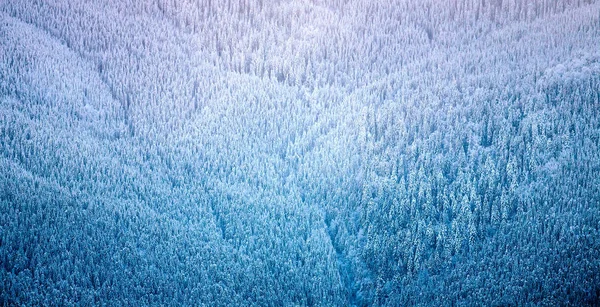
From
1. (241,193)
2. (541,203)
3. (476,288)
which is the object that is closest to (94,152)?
(241,193)

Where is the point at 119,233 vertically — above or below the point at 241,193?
below

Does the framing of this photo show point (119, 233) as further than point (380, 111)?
No

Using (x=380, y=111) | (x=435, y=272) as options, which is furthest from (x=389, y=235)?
(x=380, y=111)

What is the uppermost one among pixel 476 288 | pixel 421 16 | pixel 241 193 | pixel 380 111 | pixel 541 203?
pixel 421 16

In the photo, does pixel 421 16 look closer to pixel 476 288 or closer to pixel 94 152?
pixel 476 288

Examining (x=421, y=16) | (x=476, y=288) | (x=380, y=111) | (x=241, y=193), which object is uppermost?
(x=421, y=16)

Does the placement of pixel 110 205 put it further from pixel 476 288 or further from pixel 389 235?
pixel 476 288
